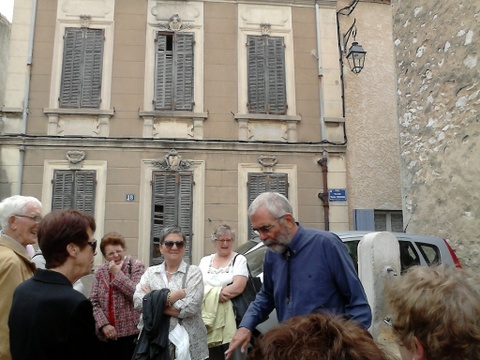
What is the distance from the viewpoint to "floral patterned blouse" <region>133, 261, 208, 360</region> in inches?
131

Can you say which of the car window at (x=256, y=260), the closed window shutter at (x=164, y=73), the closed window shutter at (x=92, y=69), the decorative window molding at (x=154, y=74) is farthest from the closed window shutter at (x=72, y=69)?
the car window at (x=256, y=260)

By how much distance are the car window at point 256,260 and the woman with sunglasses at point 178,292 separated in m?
1.65

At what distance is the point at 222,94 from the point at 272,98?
4.00 feet

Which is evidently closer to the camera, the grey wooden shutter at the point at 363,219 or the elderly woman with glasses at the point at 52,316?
the elderly woman with glasses at the point at 52,316

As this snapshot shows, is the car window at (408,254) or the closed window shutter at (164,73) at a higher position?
the closed window shutter at (164,73)

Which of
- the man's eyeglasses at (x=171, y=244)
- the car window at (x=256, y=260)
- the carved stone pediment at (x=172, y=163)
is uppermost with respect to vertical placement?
the carved stone pediment at (x=172, y=163)

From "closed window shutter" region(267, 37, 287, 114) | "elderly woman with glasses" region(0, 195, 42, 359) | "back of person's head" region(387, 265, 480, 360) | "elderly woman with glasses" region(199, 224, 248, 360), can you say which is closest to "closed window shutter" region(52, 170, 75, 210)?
"closed window shutter" region(267, 37, 287, 114)

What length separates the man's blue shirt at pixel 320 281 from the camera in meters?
2.49

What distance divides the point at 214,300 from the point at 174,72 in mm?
7283

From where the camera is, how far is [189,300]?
3354 millimetres

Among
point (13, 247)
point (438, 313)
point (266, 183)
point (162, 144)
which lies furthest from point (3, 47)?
point (438, 313)

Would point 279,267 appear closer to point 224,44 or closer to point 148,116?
point 148,116

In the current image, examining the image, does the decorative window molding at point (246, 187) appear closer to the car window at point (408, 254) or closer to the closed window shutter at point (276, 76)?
the closed window shutter at point (276, 76)

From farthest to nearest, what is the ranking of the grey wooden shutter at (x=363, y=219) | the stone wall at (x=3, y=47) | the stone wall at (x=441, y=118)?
→ the stone wall at (x=3, y=47) → the grey wooden shutter at (x=363, y=219) → the stone wall at (x=441, y=118)
